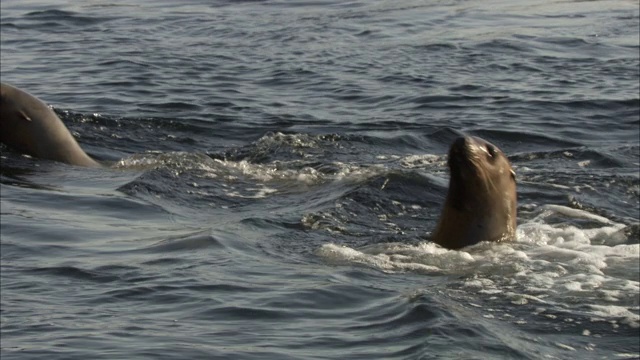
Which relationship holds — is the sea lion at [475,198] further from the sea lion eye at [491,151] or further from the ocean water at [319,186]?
the ocean water at [319,186]

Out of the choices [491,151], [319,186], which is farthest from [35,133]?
[491,151]

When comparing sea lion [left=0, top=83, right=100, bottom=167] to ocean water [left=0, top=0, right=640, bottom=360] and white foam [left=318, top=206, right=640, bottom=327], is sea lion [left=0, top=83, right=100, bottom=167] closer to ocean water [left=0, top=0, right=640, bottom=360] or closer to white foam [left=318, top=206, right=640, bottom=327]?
ocean water [left=0, top=0, right=640, bottom=360]

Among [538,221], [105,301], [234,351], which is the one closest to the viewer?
[234,351]

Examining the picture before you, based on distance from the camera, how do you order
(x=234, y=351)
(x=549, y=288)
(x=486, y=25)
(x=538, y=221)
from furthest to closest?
1. (x=486, y=25)
2. (x=538, y=221)
3. (x=549, y=288)
4. (x=234, y=351)

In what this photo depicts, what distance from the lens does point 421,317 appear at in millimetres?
6445

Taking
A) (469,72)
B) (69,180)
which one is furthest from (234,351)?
(469,72)

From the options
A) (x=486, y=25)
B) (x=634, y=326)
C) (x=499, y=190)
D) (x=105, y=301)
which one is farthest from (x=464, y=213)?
(x=486, y=25)

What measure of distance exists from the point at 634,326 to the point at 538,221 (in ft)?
9.20

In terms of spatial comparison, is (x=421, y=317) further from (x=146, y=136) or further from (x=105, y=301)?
(x=146, y=136)

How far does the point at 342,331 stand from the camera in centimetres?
627

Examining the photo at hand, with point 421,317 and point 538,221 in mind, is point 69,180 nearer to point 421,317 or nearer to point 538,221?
point 538,221

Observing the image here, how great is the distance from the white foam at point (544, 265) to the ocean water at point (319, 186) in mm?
20

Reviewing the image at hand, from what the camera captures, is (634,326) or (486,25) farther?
(486,25)

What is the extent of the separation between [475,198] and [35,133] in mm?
4271
